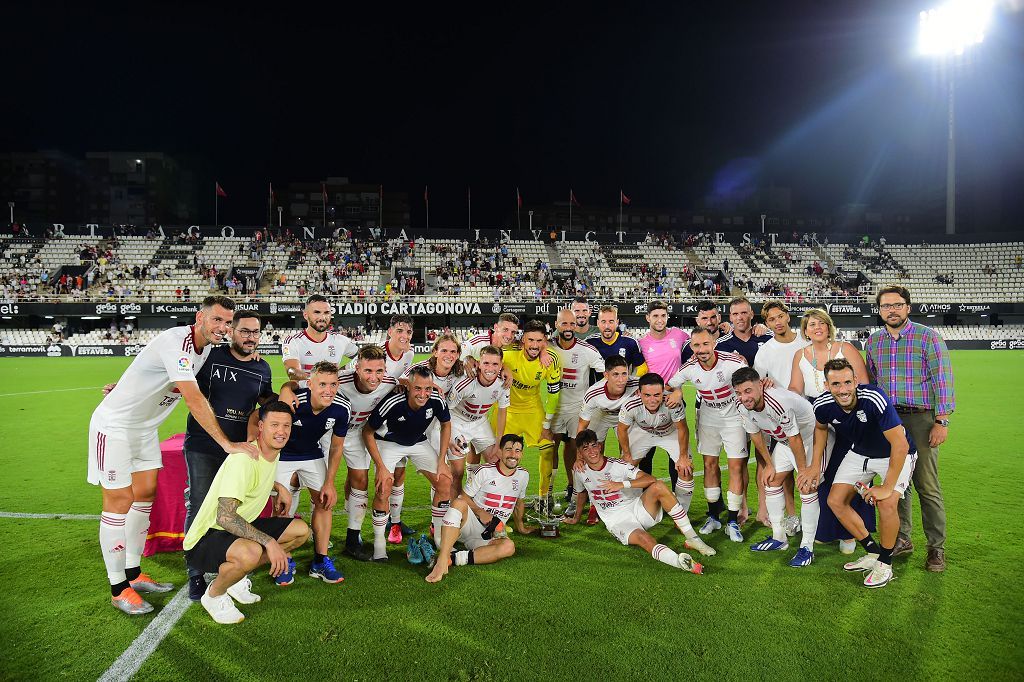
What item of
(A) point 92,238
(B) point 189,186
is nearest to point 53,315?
(A) point 92,238

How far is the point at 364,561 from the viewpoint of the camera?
5.39 m

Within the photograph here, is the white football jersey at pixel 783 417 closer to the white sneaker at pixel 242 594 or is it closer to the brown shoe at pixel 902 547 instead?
the brown shoe at pixel 902 547

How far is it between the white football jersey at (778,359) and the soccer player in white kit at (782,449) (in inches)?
20.8

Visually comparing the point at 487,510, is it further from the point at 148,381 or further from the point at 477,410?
the point at 148,381

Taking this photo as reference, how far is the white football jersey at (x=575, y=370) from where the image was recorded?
713 cm

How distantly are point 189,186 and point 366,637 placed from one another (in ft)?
313

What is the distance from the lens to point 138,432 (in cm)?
480

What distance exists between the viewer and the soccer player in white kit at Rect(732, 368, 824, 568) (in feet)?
17.5

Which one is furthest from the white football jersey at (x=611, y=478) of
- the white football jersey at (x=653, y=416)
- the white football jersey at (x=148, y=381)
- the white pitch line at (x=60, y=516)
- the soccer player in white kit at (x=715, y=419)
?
the white pitch line at (x=60, y=516)

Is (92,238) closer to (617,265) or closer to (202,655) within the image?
(617,265)

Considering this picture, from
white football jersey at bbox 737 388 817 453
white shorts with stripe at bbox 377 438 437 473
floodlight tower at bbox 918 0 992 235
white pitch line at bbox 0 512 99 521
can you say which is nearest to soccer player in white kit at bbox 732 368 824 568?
white football jersey at bbox 737 388 817 453

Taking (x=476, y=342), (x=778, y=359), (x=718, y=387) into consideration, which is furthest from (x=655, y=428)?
(x=476, y=342)

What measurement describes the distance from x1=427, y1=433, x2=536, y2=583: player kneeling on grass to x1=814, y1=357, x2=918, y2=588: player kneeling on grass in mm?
2899

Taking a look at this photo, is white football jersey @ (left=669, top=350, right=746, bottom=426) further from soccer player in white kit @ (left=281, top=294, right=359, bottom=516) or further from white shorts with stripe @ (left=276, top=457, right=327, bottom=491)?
soccer player in white kit @ (left=281, top=294, right=359, bottom=516)
